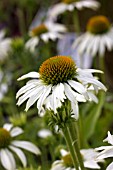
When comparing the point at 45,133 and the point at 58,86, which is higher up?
the point at 58,86

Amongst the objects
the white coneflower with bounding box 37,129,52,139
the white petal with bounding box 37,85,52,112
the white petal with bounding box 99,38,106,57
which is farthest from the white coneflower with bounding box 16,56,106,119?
the white petal with bounding box 99,38,106,57

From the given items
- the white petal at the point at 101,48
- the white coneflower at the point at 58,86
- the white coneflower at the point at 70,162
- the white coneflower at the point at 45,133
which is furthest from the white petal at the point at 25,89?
→ the white petal at the point at 101,48

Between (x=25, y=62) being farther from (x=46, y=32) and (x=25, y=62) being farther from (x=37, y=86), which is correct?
(x=37, y=86)

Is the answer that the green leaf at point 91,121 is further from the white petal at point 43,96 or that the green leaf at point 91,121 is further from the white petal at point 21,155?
the white petal at point 43,96

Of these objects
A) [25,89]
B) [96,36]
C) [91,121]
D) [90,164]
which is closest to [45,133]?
[91,121]

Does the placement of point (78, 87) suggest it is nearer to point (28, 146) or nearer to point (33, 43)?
point (28, 146)

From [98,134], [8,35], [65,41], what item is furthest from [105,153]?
[8,35]
